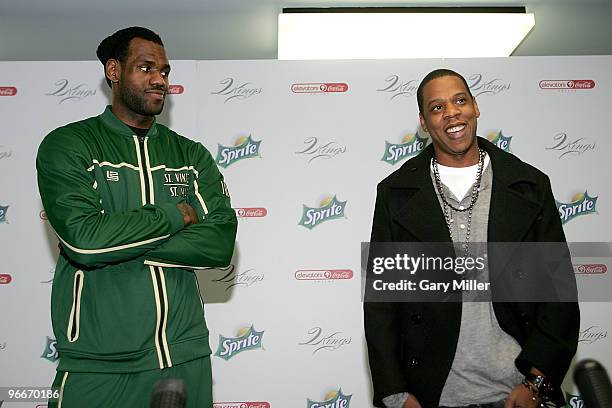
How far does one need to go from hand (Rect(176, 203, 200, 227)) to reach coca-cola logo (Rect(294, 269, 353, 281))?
170 cm

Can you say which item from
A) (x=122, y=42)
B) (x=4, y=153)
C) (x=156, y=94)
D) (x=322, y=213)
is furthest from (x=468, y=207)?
(x=4, y=153)

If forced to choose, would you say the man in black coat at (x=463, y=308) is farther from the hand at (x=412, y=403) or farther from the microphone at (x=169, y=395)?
the microphone at (x=169, y=395)

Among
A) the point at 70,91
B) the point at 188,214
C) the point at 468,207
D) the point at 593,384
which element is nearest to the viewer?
the point at 593,384

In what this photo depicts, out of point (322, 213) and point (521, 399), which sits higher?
point (322, 213)

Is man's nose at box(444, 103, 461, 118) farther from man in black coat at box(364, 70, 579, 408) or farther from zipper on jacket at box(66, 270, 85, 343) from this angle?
zipper on jacket at box(66, 270, 85, 343)

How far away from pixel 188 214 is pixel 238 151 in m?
1.81

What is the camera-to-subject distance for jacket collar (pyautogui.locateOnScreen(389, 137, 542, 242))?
1.99 metres

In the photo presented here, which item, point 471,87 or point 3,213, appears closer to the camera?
point 3,213

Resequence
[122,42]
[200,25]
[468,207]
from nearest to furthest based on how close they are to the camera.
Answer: [468,207] → [122,42] → [200,25]

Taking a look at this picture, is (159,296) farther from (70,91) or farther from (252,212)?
(70,91)

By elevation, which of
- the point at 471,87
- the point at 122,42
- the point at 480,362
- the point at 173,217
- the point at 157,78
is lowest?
the point at 480,362

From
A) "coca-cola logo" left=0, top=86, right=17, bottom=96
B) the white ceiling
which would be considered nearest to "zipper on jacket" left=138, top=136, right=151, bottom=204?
"coca-cola logo" left=0, top=86, right=17, bottom=96

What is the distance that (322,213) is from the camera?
3906mm

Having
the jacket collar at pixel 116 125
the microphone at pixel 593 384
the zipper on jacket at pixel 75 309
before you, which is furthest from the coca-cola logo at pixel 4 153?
the microphone at pixel 593 384
